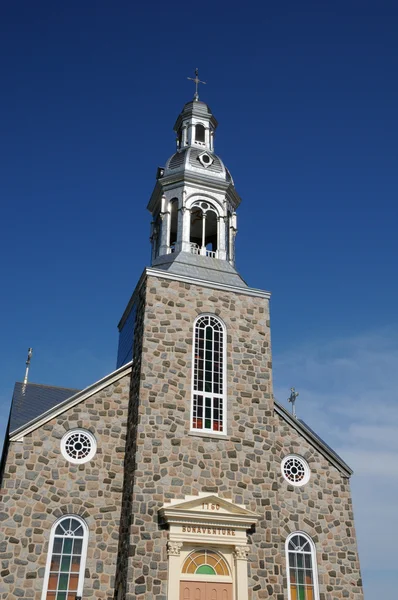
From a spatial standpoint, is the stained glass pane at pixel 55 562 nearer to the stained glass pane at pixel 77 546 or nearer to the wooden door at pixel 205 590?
the stained glass pane at pixel 77 546

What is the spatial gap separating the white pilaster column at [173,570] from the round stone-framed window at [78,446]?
3.48 meters

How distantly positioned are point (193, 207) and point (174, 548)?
11.5 meters

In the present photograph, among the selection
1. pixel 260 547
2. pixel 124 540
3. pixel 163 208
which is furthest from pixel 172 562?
pixel 163 208

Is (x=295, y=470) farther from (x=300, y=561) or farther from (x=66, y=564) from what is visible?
(x=66, y=564)

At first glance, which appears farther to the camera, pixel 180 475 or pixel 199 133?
pixel 199 133

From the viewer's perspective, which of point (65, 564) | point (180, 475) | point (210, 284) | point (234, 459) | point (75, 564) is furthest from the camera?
point (210, 284)

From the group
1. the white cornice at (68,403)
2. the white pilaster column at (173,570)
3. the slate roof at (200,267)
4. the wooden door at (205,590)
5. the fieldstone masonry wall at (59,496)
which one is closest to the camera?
the white pilaster column at (173,570)

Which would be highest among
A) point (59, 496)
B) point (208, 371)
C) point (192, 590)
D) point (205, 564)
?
point (208, 371)

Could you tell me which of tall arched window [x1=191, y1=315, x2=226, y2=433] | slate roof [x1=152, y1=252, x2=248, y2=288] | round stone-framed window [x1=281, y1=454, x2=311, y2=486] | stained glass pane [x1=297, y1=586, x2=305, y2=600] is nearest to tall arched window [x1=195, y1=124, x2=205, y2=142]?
slate roof [x1=152, y1=252, x2=248, y2=288]

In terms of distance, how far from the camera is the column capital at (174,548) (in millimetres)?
15016

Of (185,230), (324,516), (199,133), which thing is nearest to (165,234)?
(185,230)

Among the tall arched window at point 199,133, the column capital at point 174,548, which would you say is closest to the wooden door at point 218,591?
the column capital at point 174,548

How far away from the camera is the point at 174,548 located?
15.1 metres

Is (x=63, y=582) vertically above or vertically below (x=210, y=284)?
below
